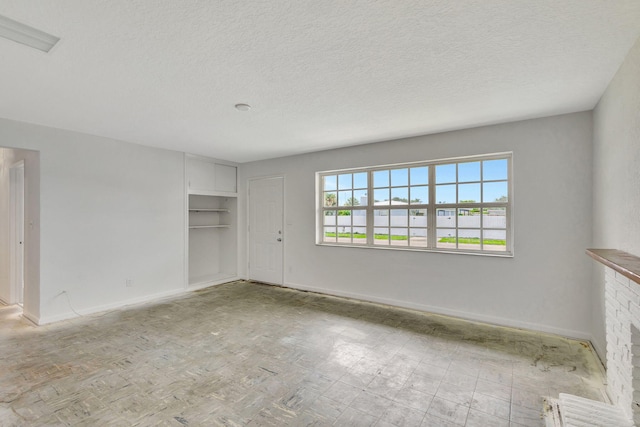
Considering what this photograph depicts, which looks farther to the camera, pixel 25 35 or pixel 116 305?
pixel 116 305

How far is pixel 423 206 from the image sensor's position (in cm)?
413

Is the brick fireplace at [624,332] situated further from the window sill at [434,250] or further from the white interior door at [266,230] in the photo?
the white interior door at [266,230]

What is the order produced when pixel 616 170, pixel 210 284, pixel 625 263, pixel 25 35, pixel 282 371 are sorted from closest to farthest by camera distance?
pixel 625 263 < pixel 25 35 < pixel 616 170 < pixel 282 371 < pixel 210 284

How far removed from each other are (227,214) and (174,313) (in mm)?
2689

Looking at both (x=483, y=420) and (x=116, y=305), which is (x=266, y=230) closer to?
(x=116, y=305)

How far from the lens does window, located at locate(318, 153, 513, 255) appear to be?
12.0ft

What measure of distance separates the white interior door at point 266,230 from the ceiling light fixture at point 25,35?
381 cm

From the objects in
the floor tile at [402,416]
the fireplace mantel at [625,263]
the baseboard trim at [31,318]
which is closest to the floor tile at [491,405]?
the floor tile at [402,416]

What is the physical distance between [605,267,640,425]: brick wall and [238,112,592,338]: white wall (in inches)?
44.9

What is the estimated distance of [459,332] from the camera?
10.9 feet

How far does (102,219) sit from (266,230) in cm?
260

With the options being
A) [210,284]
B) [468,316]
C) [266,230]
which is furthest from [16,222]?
[468,316]

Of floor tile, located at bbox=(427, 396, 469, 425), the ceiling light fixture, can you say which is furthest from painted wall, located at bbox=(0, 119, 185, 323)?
floor tile, located at bbox=(427, 396, 469, 425)

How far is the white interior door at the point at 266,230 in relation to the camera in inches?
219
